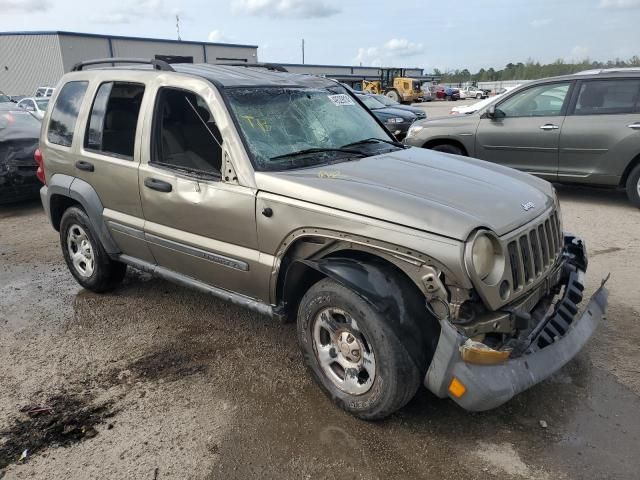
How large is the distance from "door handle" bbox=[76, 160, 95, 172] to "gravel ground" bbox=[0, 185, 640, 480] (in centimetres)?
123

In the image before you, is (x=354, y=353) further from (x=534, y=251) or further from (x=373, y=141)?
(x=373, y=141)

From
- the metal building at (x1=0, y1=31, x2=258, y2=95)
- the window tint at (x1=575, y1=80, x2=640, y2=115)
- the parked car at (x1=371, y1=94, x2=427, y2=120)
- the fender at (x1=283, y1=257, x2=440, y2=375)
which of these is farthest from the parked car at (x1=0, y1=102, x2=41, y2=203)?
the metal building at (x1=0, y1=31, x2=258, y2=95)

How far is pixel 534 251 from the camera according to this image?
297 cm

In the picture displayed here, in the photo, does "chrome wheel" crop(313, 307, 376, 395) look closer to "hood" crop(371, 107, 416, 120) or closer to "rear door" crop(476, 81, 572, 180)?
"rear door" crop(476, 81, 572, 180)

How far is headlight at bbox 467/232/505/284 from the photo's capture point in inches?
101

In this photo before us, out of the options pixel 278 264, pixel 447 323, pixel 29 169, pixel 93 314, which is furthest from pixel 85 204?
pixel 29 169

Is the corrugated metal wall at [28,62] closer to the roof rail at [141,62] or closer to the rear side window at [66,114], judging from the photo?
the roof rail at [141,62]

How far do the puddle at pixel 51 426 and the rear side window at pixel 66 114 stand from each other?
92.5 inches

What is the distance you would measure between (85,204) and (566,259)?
374cm

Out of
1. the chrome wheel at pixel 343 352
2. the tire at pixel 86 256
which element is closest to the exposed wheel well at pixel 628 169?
the chrome wheel at pixel 343 352

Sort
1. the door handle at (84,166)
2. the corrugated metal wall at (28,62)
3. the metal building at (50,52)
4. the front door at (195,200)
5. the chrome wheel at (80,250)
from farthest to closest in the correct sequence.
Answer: the corrugated metal wall at (28,62), the metal building at (50,52), the chrome wheel at (80,250), the door handle at (84,166), the front door at (195,200)

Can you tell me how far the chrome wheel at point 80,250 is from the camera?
482 centimetres

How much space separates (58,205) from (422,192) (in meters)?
3.65

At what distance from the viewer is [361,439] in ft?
9.49
